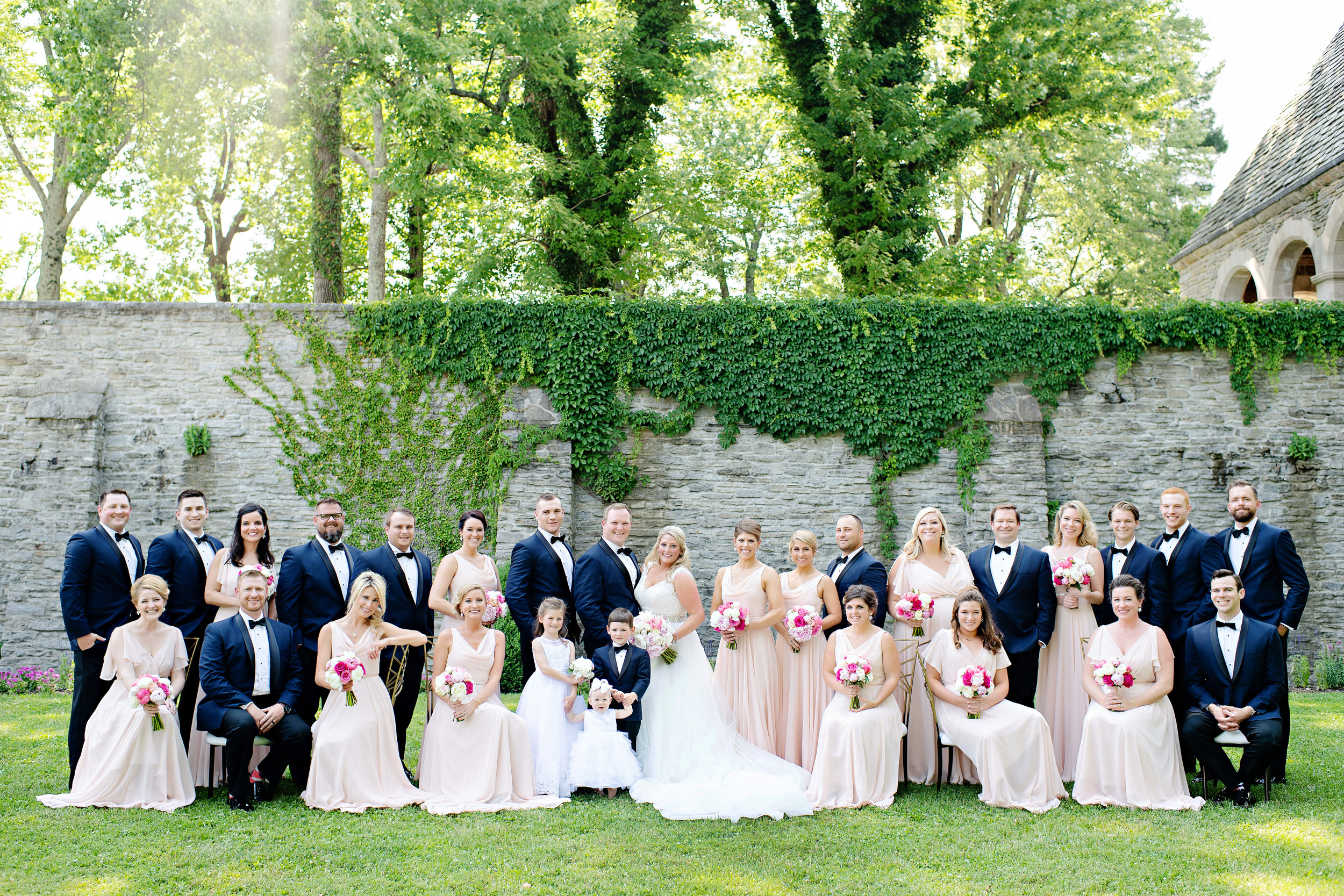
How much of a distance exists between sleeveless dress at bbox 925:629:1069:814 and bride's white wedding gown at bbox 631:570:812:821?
1070mm

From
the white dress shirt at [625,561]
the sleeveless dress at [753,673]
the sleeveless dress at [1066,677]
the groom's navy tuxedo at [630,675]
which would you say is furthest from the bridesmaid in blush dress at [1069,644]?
the white dress shirt at [625,561]

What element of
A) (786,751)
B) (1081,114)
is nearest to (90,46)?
(786,751)

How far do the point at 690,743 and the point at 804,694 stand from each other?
0.90 m

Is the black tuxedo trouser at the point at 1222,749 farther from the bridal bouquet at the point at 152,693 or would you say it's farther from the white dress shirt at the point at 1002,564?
the bridal bouquet at the point at 152,693

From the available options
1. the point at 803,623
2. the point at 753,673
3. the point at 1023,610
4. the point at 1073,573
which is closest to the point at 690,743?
the point at 753,673

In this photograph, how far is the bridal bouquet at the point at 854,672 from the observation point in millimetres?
6035

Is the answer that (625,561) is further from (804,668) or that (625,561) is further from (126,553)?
(126,553)

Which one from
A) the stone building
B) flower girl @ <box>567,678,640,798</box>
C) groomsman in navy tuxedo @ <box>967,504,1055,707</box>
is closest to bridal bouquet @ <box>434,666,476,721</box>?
flower girl @ <box>567,678,640,798</box>

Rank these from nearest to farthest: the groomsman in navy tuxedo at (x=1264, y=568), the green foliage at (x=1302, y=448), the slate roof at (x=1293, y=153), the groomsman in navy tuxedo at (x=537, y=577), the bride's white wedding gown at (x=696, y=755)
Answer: the bride's white wedding gown at (x=696, y=755) → the groomsman in navy tuxedo at (x=1264, y=568) → the groomsman in navy tuxedo at (x=537, y=577) → the green foliage at (x=1302, y=448) → the slate roof at (x=1293, y=153)

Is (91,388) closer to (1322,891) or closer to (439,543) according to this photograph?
(439,543)

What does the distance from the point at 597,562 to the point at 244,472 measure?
663 centimetres

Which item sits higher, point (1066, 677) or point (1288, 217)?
point (1288, 217)

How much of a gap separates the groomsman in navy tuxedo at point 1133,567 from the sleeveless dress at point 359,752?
4.79 m

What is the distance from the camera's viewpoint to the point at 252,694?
6.06 meters
